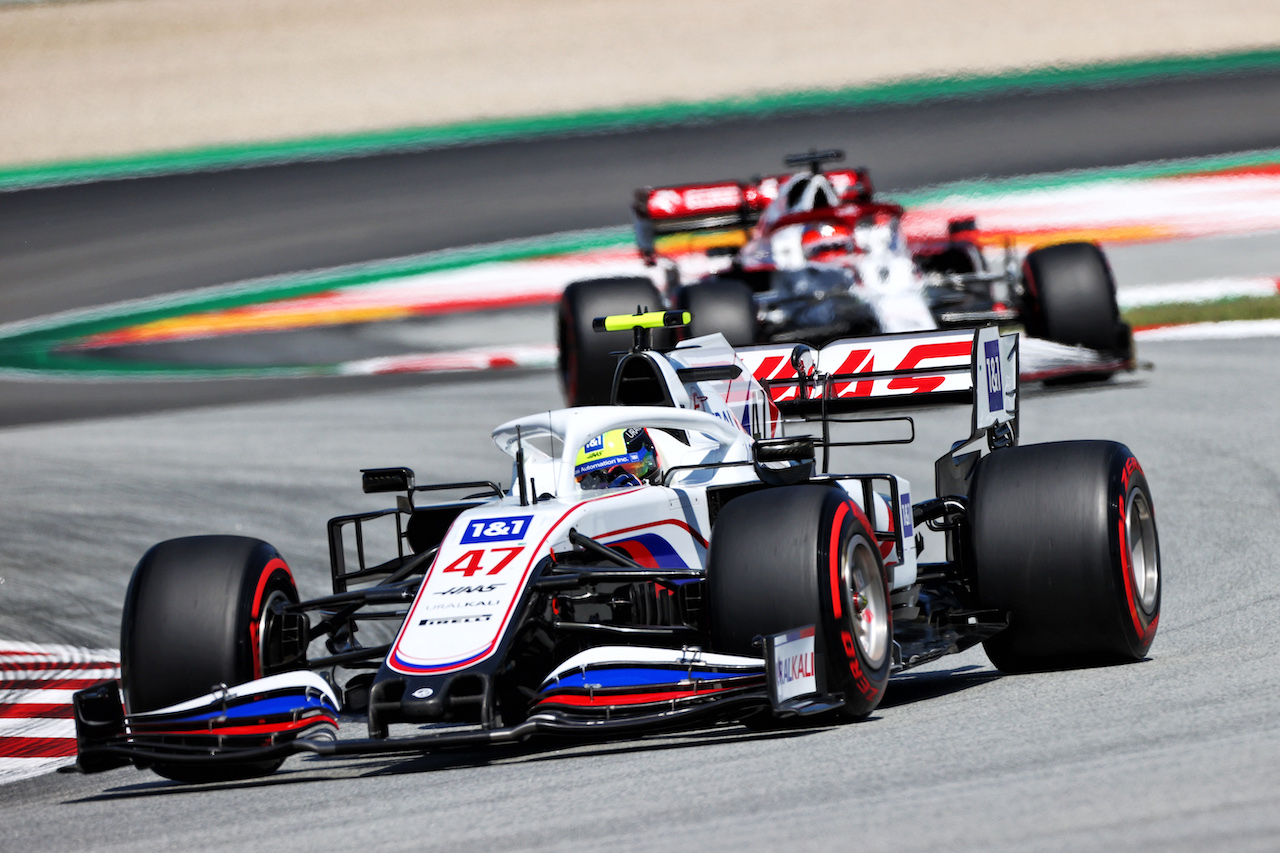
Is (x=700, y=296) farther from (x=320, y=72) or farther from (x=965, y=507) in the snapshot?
(x=320, y=72)

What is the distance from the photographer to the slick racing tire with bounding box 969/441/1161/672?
24.7 ft

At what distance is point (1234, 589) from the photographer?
30.0 feet

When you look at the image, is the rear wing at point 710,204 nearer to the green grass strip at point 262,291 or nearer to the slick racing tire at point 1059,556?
the green grass strip at point 262,291

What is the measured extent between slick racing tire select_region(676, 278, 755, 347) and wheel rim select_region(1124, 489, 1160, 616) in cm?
735

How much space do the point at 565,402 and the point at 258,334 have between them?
281 inches

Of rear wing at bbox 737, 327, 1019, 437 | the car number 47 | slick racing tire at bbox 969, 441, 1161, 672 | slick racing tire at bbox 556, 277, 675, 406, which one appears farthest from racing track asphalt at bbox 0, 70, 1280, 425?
the car number 47

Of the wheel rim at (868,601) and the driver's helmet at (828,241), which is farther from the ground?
the driver's helmet at (828,241)

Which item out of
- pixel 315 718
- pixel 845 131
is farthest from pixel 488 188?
pixel 315 718

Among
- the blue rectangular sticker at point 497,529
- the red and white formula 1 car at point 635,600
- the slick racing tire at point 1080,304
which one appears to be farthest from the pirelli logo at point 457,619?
the slick racing tire at point 1080,304

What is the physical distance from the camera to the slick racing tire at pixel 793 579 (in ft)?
21.4

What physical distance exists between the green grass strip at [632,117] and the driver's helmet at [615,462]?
970 inches

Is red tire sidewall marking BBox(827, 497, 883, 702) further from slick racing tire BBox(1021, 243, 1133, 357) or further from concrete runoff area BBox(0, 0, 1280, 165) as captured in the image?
concrete runoff area BBox(0, 0, 1280, 165)

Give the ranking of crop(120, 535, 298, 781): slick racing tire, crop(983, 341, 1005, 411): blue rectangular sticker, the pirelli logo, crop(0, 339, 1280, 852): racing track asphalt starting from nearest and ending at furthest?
crop(0, 339, 1280, 852): racing track asphalt → the pirelli logo → crop(120, 535, 298, 781): slick racing tire → crop(983, 341, 1005, 411): blue rectangular sticker

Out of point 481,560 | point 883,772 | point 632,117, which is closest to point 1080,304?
point 481,560
